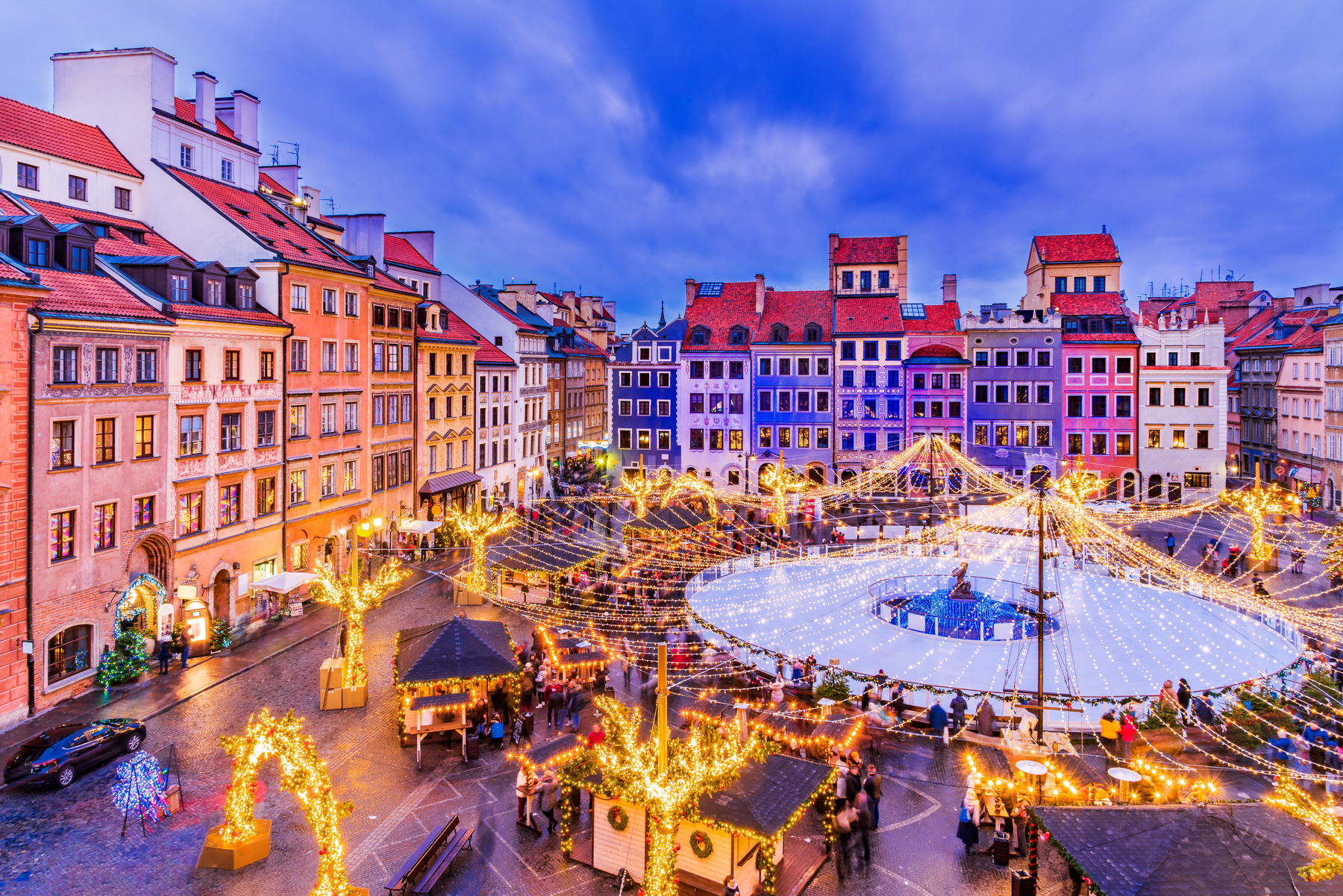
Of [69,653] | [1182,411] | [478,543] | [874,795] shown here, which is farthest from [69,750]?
[1182,411]

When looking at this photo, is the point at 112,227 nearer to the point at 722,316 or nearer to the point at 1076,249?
the point at 722,316

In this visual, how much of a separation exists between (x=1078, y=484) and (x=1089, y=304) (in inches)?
874

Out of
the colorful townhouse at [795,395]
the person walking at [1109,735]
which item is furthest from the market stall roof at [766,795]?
the colorful townhouse at [795,395]

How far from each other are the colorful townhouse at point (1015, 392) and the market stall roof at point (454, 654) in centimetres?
4378

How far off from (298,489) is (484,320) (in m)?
22.8

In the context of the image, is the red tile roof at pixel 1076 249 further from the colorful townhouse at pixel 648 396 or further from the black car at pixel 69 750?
the black car at pixel 69 750

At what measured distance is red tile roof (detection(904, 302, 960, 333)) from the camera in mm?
58562

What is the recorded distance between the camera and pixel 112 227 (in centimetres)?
2934

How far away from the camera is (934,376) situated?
5741cm

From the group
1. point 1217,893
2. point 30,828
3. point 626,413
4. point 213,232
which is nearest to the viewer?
point 1217,893

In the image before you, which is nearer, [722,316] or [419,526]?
[419,526]

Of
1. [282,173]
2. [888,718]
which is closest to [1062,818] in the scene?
[888,718]

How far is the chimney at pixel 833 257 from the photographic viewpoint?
6400 centimetres

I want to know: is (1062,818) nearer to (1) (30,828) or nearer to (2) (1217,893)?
(2) (1217,893)
